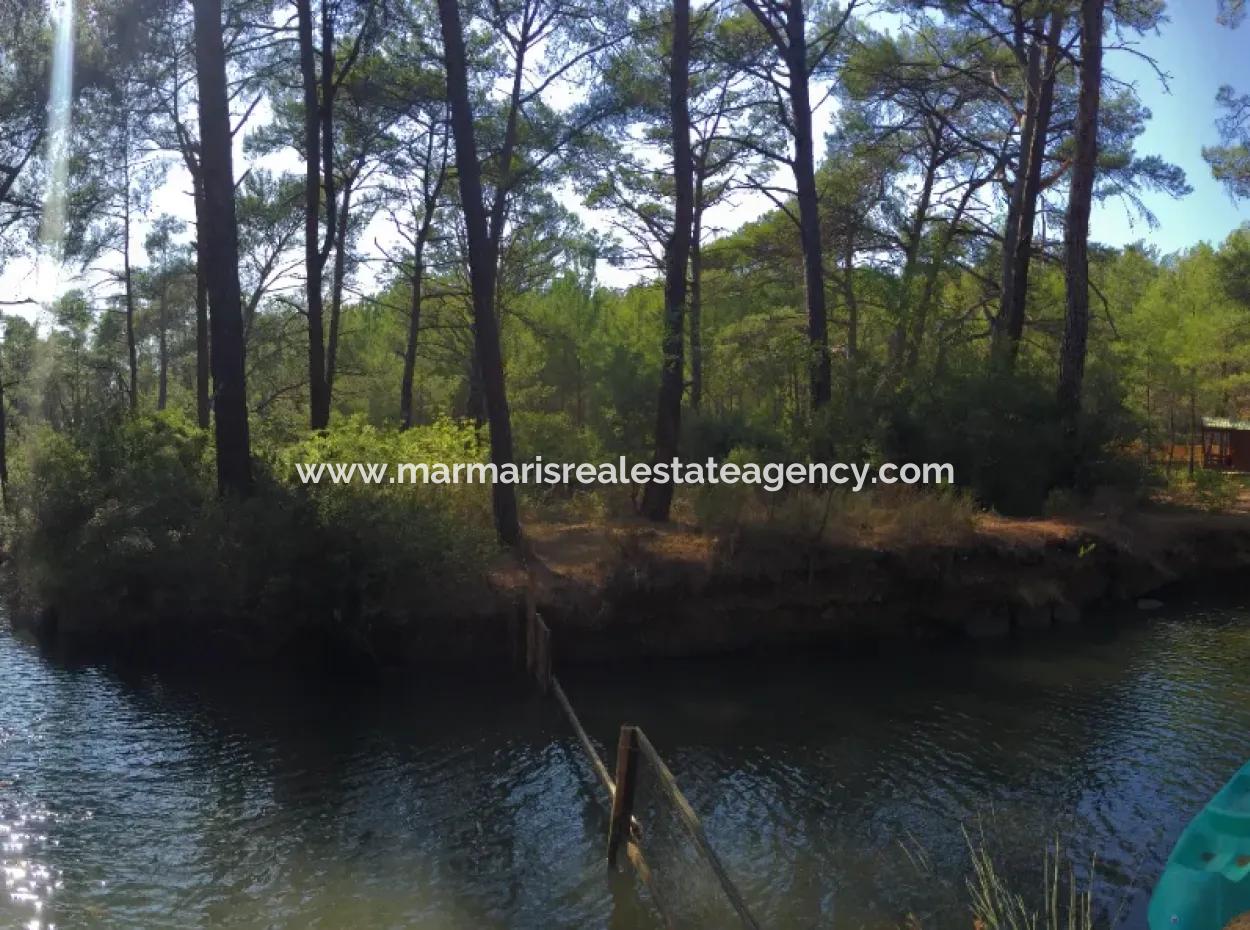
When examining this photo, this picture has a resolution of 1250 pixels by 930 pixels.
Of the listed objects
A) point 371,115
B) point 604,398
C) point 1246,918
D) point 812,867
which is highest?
point 371,115

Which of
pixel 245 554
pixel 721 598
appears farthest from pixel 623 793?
pixel 245 554

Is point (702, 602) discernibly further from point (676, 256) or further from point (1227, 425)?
point (1227, 425)

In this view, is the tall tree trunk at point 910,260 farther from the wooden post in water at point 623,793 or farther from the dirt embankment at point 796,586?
the wooden post in water at point 623,793

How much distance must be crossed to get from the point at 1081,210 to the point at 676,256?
7734 mm

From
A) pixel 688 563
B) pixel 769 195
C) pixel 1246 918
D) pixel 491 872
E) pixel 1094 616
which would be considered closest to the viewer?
pixel 1246 918

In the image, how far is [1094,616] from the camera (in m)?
13.6

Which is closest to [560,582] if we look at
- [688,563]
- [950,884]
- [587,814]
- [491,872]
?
[688,563]

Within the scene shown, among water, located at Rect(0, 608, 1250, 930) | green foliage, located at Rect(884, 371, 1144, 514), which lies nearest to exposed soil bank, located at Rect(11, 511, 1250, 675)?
water, located at Rect(0, 608, 1250, 930)

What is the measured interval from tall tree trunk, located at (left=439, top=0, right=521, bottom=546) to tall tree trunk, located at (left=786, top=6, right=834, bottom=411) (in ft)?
17.2

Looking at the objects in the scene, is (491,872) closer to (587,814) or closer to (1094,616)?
(587,814)

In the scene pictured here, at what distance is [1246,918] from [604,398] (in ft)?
55.1

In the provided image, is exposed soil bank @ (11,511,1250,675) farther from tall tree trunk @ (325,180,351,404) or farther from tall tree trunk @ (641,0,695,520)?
tall tree trunk @ (325,180,351,404)

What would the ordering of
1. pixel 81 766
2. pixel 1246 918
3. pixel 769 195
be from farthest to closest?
pixel 769 195 → pixel 81 766 → pixel 1246 918

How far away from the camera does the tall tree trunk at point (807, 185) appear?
583 inches
